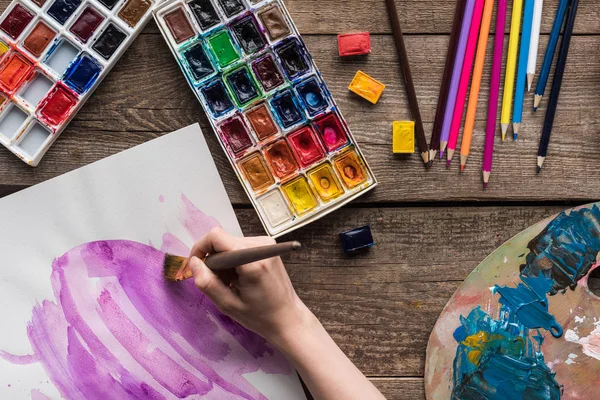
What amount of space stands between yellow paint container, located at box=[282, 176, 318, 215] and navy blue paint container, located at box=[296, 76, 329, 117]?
11 cm

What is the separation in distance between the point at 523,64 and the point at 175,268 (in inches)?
25.5

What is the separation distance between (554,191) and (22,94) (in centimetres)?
87

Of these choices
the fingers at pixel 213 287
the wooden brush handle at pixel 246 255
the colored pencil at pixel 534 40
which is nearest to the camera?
the wooden brush handle at pixel 246 255

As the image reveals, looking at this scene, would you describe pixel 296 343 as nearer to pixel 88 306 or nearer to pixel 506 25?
pixel 88 306

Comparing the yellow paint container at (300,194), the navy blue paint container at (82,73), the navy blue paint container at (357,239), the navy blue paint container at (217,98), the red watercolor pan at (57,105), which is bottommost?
the navy blue paint container at (357,239)

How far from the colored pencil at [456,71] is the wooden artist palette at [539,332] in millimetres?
238

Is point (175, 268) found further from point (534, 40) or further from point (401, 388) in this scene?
point (534, 40)

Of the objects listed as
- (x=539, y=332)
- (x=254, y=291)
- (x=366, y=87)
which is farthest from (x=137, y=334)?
(x=539, y=332)

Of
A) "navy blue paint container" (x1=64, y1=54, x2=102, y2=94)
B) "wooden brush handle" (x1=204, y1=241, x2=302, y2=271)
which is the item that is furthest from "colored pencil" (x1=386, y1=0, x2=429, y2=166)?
"navy blue paint container" (x1=64, y1=54, x2=102, y2=94)

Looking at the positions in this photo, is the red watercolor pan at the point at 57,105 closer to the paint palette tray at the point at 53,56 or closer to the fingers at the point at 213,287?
the paint palette tray at the point at 53,56

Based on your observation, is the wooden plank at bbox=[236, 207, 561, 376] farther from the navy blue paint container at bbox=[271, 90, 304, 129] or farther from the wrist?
the navy blue paint container at bbox=[271, 90, 304, 129]

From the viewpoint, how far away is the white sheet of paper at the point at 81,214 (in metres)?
0.89

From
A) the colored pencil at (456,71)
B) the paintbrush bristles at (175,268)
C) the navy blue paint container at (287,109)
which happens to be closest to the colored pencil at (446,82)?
the colored pencil at (456,71)

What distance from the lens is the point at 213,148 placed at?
0.92m
